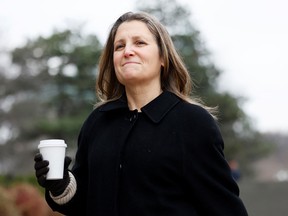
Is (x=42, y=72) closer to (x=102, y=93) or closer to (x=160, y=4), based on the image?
(x=160, y=4)

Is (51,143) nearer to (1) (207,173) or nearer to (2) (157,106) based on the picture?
(2) (157,106)

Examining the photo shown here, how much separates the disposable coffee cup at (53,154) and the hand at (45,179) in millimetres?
20

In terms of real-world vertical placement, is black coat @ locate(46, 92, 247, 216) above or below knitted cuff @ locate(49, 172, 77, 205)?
above

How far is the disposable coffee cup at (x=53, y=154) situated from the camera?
2664mm

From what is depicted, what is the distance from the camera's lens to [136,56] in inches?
112

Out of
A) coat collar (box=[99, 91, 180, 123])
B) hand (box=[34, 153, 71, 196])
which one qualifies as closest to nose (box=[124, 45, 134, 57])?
coat collar (box=[99, 91, 180, 123])

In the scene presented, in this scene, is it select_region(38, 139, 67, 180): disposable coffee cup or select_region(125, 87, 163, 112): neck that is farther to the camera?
select_region(125, 87, 163, 112): neck

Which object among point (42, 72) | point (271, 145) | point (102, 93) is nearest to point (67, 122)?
point (42, 72)

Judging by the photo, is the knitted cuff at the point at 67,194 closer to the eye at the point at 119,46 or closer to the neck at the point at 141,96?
the neck at the point at 141,96

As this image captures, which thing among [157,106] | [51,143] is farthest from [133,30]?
[51,143]

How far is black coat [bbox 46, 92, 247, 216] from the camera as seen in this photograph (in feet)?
8.71

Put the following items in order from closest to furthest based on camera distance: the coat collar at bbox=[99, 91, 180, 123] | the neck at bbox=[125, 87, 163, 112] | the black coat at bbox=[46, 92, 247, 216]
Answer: the black coat at bbox=[46, 92, 247, 216], the coat collar at bbox=[99, 91, 180, 123], the neck at bbox=[125, 87, 163, 112]

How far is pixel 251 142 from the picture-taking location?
39.9 meters

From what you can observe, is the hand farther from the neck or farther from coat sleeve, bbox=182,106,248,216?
coat sleeve, bbox=182,106,248,216
